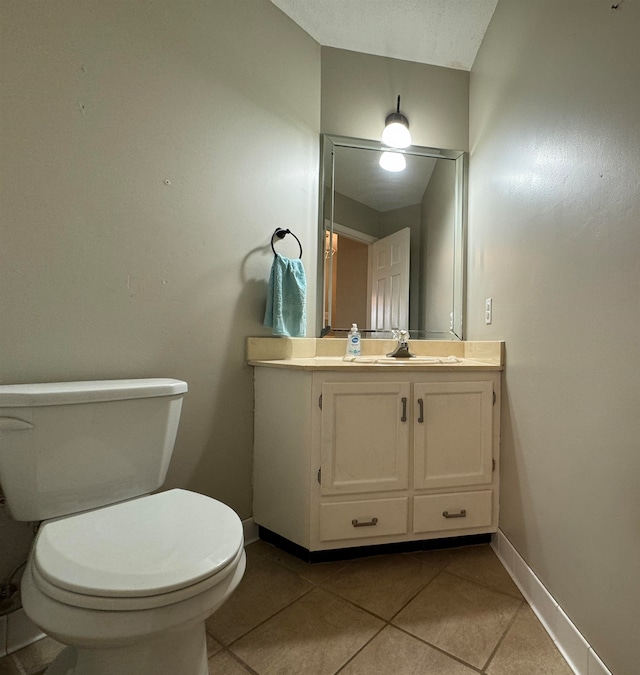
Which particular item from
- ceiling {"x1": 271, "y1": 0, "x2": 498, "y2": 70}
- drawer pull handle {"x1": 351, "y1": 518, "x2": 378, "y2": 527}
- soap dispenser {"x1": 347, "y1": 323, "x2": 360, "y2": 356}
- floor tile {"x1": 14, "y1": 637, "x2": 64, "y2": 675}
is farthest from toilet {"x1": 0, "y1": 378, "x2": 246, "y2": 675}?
ceiling {"x1": 271, "y1": 0, "x2": 498, "y2": 70}

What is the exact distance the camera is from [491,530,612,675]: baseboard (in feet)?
2.88

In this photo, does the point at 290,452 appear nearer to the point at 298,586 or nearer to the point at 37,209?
the point at 298,586

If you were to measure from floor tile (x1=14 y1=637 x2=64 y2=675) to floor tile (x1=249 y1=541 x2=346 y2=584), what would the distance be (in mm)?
674

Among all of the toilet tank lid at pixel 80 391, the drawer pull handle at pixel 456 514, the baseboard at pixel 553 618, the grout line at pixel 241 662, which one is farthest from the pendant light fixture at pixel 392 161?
the grout line at pixel 241 662

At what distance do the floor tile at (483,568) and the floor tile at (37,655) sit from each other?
133cm

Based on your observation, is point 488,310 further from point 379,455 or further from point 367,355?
point 379,455

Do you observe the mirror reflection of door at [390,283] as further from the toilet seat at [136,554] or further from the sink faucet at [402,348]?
the toilet seat at [136,554]

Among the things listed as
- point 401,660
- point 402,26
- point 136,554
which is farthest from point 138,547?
point 402,26

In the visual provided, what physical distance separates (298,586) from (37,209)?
1.54m

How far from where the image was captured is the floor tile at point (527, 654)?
91 cm

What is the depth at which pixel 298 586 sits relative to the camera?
4.01ft

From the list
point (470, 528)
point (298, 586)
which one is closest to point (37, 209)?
point (298, 586)

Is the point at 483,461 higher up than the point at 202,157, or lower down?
lower down

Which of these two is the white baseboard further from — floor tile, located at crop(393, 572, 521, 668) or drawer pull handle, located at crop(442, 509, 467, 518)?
drawer pull handle, located at crop(442, 509, 467, 518)
